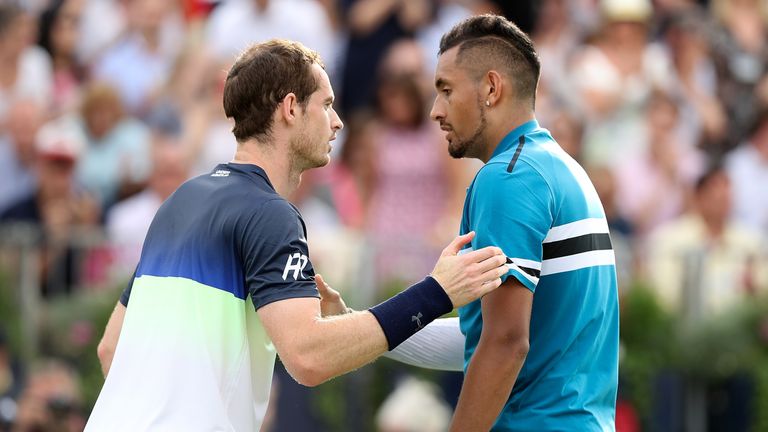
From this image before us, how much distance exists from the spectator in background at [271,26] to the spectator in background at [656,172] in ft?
9.47

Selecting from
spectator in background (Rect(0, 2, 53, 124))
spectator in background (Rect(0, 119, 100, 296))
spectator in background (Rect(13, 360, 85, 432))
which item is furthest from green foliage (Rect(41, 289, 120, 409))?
spectator in background (Rect(0, 2, 53, 124))

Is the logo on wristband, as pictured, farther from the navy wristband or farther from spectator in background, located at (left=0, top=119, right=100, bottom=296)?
spectator in background, located at (left=0, top=119, right=100, bottom=296)

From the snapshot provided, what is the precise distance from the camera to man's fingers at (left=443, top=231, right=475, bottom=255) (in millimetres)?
4902

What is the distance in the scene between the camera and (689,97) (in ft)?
41.7

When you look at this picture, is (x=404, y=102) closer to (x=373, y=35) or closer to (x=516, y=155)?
(x=373, y=35)

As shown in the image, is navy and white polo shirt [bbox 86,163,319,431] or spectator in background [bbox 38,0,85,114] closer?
navy and white polo shirt [bbox 86,163,319,431]

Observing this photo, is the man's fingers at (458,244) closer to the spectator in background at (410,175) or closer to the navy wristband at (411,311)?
the navy wristband at (411,311)

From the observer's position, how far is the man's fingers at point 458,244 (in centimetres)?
490

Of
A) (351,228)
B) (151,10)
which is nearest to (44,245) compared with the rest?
(351,228)

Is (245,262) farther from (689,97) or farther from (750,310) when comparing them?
(689,97)

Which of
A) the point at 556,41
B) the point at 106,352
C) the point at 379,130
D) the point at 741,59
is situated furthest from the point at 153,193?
the point at 106,352

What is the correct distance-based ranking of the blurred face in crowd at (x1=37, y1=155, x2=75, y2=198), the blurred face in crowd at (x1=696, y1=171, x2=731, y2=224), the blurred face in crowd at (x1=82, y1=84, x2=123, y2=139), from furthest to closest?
the blurred face in crowd at (x1=82, y1=84, x2=123, y2=139) → the blurred face in crowd at (x1=37, y1=155, x2=75, y2=198) → the blurred face in crowd at (x1=696, y1=171, x2=731, y2=224)

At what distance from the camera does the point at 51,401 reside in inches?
377

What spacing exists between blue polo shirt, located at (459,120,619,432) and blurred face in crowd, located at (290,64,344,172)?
22.0 inches
